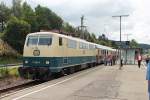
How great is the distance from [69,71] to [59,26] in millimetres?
68074

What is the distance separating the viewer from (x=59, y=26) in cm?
9781

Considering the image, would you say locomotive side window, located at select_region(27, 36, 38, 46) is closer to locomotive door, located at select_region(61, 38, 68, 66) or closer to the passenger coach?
the passenger coach

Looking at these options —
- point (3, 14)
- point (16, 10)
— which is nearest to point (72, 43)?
point (3, 14)

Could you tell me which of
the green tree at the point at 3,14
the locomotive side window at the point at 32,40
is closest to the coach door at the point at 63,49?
the locomotive side window at the point at 32,40

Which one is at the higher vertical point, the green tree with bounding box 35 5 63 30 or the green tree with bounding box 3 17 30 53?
the green tree with bounding box 35 5 63 30

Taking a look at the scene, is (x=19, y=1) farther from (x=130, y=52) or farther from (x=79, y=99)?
(x=79, y=99)

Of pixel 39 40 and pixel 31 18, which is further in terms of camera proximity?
pixel 31 18

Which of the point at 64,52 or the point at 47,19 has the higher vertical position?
the point at 47,19

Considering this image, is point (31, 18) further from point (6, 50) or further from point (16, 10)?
point (6, 50)

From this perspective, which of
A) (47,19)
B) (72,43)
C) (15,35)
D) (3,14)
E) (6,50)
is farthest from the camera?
(47,19)

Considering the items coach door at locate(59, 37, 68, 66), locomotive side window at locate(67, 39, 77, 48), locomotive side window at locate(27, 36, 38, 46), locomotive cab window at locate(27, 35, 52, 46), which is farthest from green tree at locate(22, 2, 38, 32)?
locomotive cab window at locate(27, 35, 52, 46)

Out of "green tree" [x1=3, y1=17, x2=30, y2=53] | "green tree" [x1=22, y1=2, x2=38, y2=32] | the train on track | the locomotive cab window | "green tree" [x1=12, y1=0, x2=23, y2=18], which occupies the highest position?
"green tree" [x1=12, y1=0, x2=23, y2=18]

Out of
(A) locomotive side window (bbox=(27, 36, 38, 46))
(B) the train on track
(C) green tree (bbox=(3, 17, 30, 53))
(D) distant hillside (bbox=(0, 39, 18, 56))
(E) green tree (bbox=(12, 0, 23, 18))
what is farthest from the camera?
(E) green tree (bbox=(12, 0, 23, 18))

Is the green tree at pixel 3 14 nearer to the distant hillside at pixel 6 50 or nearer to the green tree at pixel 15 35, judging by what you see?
the green tree at pixel 15 35
